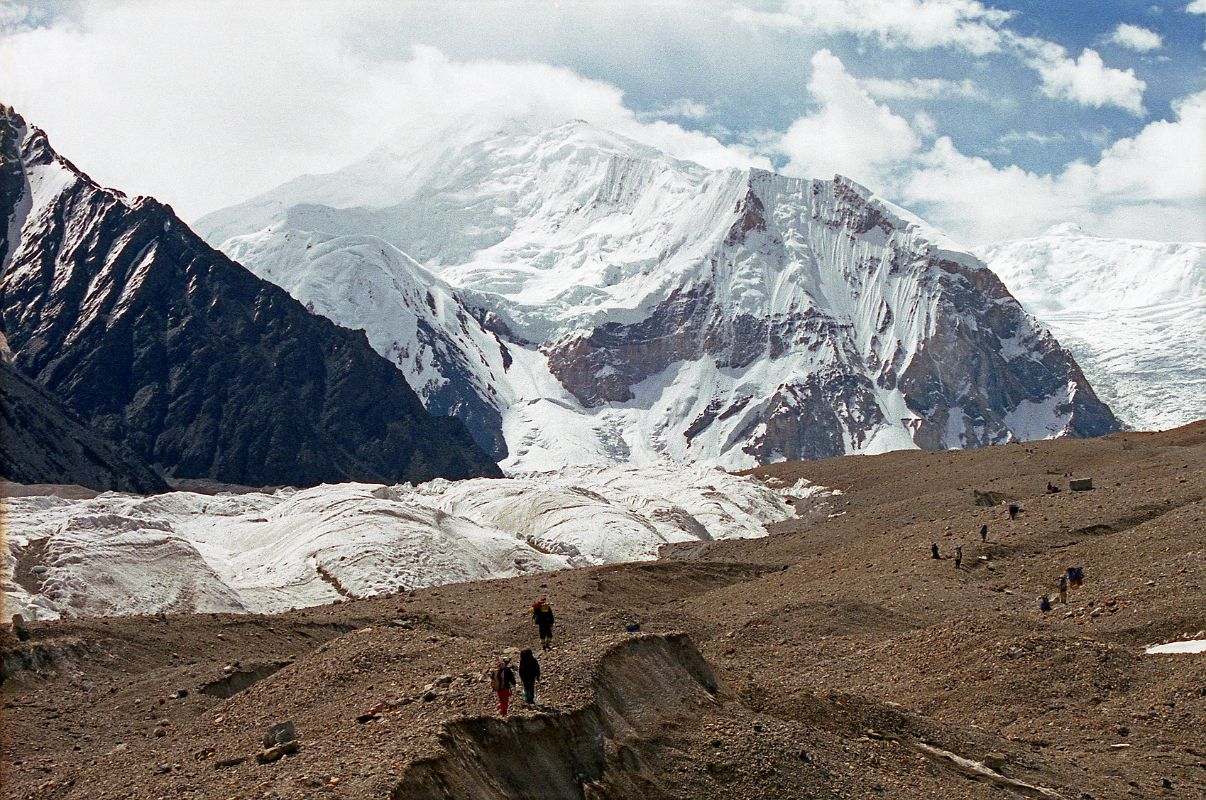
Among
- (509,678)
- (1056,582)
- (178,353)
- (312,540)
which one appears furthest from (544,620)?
(178,353)

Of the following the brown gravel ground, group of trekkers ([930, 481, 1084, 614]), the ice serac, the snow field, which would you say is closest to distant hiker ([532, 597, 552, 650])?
the brown gravel ground

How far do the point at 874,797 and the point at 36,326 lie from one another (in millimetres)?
175693

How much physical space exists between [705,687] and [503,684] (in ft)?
20.3

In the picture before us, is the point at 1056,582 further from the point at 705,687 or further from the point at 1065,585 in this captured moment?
the point at 705,687

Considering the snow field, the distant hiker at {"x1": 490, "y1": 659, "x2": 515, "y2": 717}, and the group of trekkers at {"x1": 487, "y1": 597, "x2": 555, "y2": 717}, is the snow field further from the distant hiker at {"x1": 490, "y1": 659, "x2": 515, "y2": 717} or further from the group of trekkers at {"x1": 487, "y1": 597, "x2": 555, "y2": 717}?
the distant hiker at {"x1": 490, "y1": 659, "x2": 515, "y2": 717}

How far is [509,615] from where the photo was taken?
140 ft

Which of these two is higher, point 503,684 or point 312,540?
point 312,540

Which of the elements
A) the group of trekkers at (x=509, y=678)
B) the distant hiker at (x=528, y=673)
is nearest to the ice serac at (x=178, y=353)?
the group of trekkers at (x=509, y=678)

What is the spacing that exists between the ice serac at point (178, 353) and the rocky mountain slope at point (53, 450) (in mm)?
24988

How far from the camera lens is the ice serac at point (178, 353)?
17400cm

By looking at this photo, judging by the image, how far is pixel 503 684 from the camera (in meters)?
20.1

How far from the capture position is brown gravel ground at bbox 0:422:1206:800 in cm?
2011

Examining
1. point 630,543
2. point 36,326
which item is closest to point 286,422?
point 36,326

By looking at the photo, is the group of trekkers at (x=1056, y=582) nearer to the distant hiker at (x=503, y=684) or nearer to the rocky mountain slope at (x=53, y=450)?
the distant hiker at (x=503, y=684)
